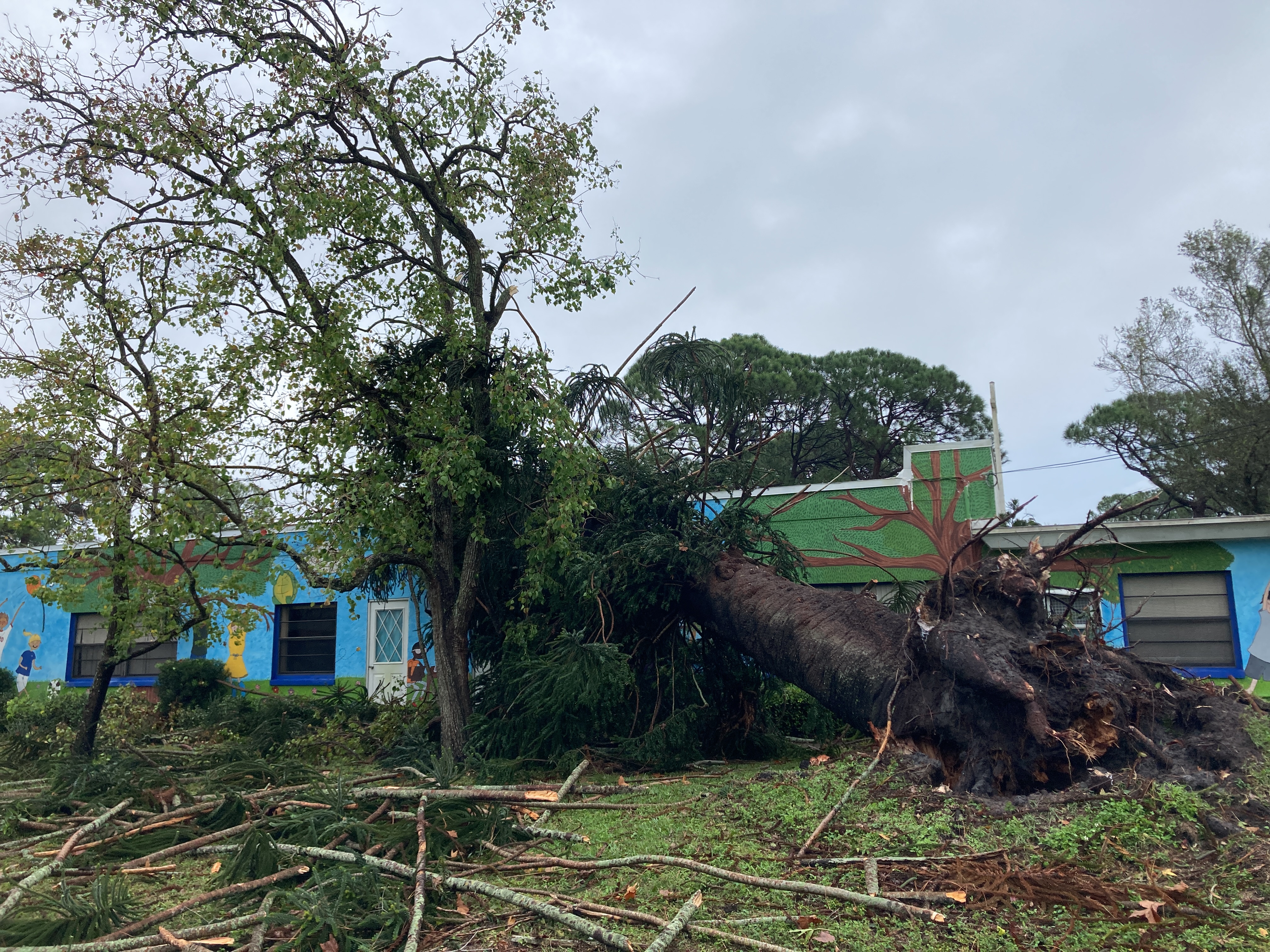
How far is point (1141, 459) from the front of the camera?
75.6 feet

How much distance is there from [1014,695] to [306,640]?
12652mm

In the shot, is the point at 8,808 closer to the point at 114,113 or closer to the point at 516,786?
the point at 516,786

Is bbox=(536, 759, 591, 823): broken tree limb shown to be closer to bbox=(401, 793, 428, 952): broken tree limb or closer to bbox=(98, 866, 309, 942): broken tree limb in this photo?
bbox=(401, 793, 428, 952): broken tree limb

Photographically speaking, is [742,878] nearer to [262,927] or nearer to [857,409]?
[262,927]

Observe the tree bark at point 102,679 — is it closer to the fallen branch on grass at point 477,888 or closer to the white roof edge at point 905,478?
the fallen branch on grass at point 477,888

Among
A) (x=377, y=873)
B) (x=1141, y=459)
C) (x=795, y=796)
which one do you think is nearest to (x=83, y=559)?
(x=377, y=873)

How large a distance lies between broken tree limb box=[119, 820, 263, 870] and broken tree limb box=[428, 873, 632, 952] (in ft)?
5.16

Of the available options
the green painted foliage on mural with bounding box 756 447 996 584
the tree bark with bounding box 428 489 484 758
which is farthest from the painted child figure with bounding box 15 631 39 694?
the green painted foliage on mural with bounding box 756 447 996 584

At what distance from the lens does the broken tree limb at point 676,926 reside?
330cm

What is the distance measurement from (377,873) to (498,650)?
4.76 meters

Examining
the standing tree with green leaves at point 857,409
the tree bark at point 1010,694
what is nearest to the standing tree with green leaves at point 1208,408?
the standing tree with green leaves at point 857,409

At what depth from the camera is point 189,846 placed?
197 inches

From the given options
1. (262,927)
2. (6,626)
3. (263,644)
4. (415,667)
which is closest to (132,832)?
(262,927)

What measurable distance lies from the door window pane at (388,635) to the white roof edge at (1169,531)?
9.27 m
